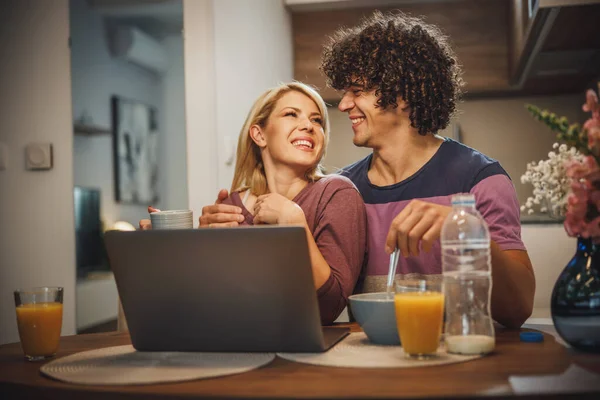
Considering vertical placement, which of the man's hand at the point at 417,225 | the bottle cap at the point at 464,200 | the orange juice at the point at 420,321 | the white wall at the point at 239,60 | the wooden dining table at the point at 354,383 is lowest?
the wooden dining table at the point at 354,383

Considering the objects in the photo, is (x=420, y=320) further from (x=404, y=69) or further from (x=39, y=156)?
(x=39, y=156)

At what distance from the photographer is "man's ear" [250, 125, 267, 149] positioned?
1927 mm

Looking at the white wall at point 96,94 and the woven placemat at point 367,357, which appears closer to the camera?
the woven placemat at point 367,357

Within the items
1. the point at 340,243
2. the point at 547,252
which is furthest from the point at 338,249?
the point at 547,252

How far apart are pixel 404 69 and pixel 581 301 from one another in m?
0.94

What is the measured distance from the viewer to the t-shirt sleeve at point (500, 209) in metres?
1.56

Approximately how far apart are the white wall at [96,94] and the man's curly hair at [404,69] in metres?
3.46

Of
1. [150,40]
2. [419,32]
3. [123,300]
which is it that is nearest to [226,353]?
[123,300]

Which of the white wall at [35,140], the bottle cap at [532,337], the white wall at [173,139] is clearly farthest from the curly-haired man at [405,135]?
the white wall at [173,139]

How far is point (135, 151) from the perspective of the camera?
221 inches

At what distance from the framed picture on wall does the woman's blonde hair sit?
361 cm

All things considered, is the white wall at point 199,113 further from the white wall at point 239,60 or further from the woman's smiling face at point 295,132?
the woman's smiling face at point 295,132

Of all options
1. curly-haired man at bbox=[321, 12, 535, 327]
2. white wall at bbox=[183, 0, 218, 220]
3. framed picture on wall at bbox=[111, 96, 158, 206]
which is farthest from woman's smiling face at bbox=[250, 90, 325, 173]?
framed picture on wall at bbox=[111, 96, 158, 206]

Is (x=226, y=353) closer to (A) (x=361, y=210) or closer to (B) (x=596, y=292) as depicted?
(B) (x=596, y=292)
